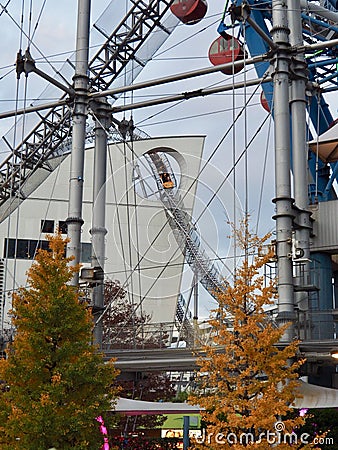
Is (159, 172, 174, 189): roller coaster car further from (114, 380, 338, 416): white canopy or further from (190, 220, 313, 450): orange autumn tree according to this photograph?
(190, 220, 313, 450): orange autumn tree

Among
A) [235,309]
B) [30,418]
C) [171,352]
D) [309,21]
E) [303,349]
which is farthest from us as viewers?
[309,21]

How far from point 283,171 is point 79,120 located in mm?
8499

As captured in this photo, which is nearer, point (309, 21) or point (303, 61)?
point (303, 61)

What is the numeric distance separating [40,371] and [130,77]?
16.2 meters

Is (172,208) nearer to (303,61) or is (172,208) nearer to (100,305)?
(100,305)

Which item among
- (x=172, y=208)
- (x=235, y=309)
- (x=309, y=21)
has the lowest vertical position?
(x=235, y=309)

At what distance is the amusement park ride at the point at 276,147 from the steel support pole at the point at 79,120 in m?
0.04

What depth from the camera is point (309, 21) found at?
34.5 meters

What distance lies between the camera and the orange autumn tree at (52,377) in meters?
15.1

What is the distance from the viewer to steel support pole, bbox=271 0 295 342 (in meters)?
21.8

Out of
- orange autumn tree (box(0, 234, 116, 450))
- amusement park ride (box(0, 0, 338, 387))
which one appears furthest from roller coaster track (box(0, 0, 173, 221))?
orange autumn tree (box(0, 234, 116, 450))

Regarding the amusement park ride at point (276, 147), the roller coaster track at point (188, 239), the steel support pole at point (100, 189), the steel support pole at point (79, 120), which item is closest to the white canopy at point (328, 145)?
the amusement park ride at point (276, 147)

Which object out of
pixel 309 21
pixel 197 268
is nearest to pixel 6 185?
pixel 197 268

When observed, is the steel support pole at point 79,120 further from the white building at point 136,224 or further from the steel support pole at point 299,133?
the steel support pole at point 299,133
